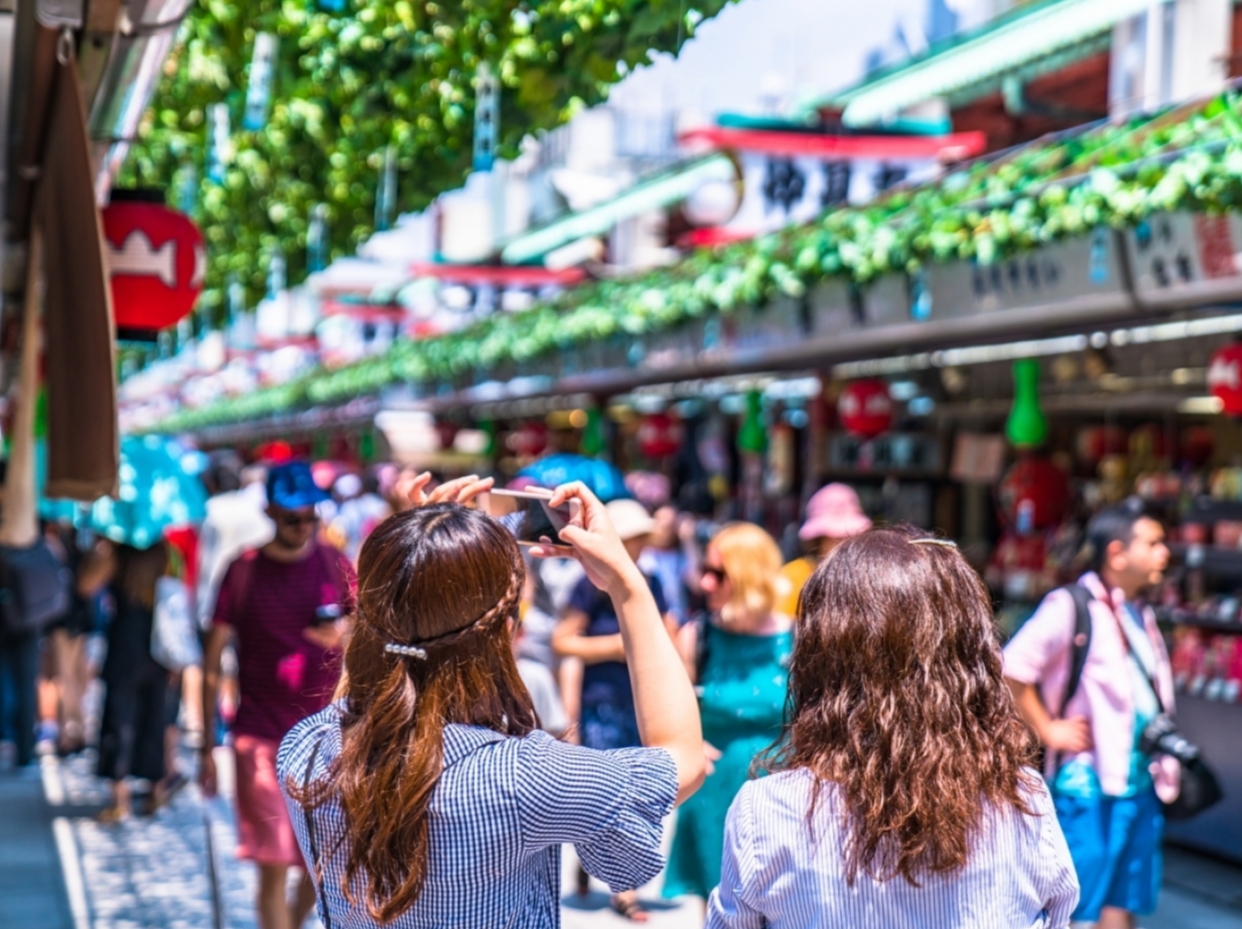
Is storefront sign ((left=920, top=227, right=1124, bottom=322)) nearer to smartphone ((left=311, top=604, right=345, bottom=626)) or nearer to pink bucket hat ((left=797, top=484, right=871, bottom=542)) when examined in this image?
pink bucket hat ((left=797, top=484, right=871, bottom=542))

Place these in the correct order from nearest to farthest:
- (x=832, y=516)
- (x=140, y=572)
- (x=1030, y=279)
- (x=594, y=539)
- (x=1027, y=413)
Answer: (x=594, y=539) → (x=832, y=516) → (x=1030, y=279) → (x=140, y=572) → (x=1027, y=413)

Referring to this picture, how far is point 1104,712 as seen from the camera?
5012 millimetres

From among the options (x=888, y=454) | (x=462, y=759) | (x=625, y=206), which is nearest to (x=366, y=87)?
(x=462, y=759)

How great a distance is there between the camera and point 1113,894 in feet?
16.9

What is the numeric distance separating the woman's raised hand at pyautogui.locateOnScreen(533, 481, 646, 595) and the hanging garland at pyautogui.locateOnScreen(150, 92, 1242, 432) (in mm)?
4476

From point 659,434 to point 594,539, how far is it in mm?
14138

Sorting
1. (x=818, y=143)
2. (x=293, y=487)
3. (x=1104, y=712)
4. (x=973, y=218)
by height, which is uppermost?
(x=818, y=143)

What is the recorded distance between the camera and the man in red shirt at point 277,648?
5.23 metres

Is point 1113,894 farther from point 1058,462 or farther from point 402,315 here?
point 402,315

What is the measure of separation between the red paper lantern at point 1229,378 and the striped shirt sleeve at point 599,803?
19.9 ft

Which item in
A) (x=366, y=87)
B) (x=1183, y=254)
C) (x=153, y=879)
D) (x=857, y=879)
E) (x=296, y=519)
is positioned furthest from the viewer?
(x=153, y=879)

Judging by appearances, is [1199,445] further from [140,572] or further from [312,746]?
[312,746]

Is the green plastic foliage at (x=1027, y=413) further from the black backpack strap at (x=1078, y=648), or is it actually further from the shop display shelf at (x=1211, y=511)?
the black backpack strap at (x=1078, y=648)

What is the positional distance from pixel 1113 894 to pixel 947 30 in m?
12.4
